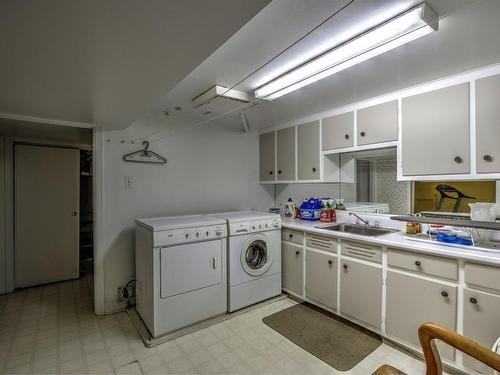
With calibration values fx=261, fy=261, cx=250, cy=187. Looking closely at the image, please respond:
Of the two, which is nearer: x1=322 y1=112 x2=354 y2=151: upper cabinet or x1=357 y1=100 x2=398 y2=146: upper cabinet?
x1=357 y1=100 x2=398 y2=146: upper cabinet

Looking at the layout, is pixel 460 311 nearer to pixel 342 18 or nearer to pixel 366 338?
pixel 366 338

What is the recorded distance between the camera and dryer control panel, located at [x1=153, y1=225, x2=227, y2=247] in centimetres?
214

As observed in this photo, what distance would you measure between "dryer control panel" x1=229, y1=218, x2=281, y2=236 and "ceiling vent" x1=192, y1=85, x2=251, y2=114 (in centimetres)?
111

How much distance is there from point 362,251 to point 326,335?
766mm

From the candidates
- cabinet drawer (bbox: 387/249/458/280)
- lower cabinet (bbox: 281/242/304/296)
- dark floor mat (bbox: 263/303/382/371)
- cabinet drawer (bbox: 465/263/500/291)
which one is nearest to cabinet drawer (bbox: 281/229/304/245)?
lower cabinet (bbox: 281/242/304/296)

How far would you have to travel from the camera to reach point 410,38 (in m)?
1.35

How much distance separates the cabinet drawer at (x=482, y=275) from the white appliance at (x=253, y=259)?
1.65m

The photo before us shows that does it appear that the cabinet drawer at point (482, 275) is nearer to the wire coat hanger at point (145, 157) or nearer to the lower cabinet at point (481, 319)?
the lower cabinet at point (481, 319)

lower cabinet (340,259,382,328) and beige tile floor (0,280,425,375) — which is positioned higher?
lower cabinet (340,259,382,328)

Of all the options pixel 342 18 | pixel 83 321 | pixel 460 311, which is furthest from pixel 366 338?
pixel 83 321

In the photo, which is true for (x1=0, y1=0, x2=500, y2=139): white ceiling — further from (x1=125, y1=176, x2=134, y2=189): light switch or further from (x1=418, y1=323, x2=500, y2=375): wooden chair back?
(x1=418, y1=323, x2=500, y2=375): wooden chair back

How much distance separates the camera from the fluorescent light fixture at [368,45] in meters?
1.20

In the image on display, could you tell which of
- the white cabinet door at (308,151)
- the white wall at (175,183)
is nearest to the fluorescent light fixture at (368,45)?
the white cabinet door at (308,151)

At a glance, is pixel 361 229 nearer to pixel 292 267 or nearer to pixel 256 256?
pixel 292 267
